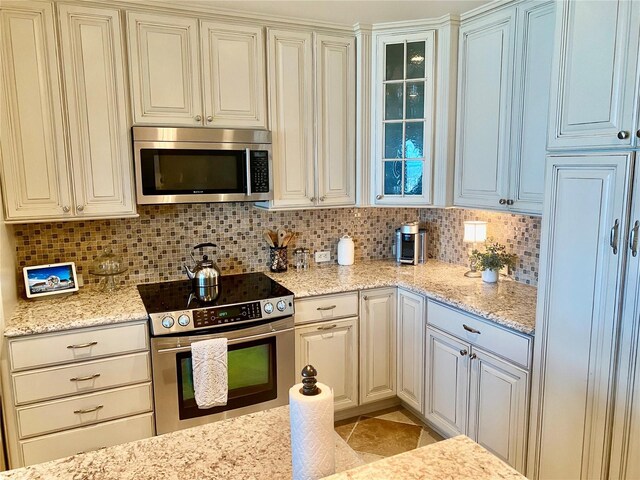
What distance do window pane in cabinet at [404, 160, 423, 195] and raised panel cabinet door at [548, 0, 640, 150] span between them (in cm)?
116

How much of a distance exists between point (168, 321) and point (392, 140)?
182cm

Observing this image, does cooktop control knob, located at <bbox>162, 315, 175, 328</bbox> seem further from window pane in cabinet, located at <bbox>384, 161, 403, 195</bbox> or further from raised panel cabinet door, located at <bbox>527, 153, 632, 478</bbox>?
raised panel cabinet door, located at <bbox>527, 153, 632, 478</bbox>

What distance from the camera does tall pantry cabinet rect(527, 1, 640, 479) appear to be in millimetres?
1682

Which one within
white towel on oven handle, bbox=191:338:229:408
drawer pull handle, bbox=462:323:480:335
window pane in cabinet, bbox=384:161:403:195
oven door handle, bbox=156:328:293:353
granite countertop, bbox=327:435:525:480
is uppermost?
window pane in cabinet, bbox=384:161:403:195

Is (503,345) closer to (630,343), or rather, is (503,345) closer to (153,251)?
(630,343)

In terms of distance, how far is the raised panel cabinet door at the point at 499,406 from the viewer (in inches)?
87.2

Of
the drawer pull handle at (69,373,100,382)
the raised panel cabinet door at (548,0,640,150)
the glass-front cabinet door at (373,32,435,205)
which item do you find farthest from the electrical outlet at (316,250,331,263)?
the raised panel cabinet door at (548,0,640,150)

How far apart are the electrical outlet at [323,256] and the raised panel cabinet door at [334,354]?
2.15ft

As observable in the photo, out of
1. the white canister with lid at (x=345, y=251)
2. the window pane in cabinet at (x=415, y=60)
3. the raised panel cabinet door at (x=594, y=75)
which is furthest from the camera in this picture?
the white canister with lid at (x=345, y=251)

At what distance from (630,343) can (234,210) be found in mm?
2320

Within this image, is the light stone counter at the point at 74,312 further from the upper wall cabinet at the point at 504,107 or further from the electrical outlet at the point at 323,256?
the upper wall cabinet at the point at 504,107

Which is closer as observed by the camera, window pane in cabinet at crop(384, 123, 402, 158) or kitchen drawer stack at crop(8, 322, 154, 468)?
kitchen drawer stack at crop(8, 322, 154, 468)

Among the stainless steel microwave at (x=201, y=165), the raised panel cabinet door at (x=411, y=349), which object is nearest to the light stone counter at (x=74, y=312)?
the stainless steel microwave at (x=201, y=165)

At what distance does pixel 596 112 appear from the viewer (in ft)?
5.78
